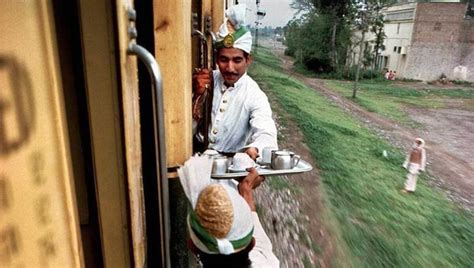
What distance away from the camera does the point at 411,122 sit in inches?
745

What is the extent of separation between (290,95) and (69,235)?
19.4 m

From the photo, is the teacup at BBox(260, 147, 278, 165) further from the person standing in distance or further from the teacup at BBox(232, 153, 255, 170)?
the person standing in distance

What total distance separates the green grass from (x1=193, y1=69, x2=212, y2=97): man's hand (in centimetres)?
1840

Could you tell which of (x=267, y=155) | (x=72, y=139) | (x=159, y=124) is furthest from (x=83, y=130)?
(x=267, y=155)

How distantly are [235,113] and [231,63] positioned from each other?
0.95ft

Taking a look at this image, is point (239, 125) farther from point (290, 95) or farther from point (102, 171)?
point (290, 95)

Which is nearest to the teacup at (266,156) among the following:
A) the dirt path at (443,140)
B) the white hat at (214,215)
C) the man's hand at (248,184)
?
the man's hand at (248,184)

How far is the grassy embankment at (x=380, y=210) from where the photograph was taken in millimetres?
6699

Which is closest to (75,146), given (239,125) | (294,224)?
(239,125)

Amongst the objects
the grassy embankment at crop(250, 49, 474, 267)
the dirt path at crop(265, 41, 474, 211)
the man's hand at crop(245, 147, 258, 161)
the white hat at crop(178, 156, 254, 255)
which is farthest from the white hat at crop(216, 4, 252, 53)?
the dirt path at crop(265, 41, 474, 211)

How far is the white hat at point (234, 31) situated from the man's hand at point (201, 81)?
7.4 inches

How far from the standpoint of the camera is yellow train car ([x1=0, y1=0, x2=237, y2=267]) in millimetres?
690

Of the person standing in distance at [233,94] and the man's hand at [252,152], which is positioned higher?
the person standing in distance at [233,94]

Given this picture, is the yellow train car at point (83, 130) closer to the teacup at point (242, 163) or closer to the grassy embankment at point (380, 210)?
the teacup at point (242, 163)
